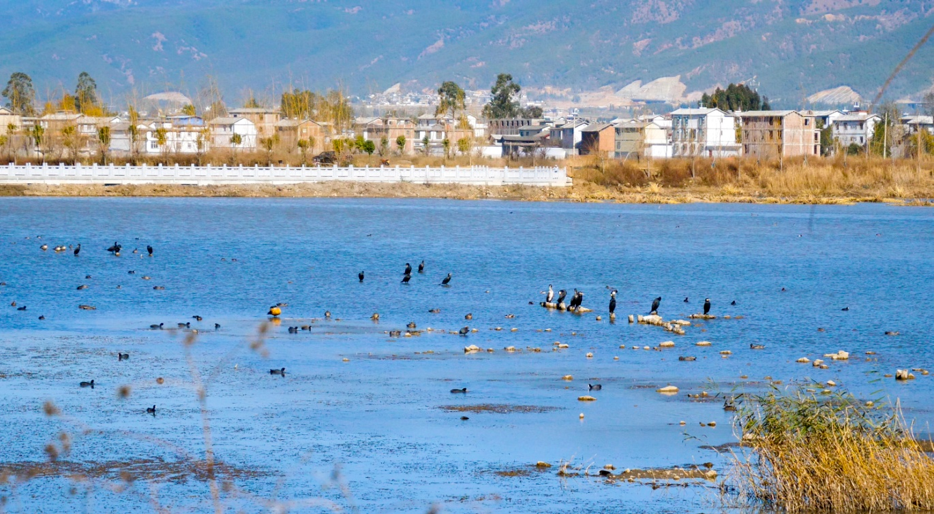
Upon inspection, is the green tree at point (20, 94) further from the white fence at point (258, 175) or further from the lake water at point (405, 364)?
the lake water at point (405, 364)

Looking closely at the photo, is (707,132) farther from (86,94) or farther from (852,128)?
(86,94)

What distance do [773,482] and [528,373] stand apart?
337 inches

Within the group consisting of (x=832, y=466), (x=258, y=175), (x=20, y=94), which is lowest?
(x=832, y=466)

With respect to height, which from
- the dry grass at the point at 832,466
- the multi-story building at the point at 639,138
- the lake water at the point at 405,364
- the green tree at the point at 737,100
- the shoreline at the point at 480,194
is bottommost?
the lake water at the point at 405,364

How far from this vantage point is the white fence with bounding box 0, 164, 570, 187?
286ft

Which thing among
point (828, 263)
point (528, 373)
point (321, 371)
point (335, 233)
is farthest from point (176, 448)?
point (335, 233)

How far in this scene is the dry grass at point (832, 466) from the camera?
13258 mm

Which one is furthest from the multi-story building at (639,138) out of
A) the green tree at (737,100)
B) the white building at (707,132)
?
the green tree at (737,100)

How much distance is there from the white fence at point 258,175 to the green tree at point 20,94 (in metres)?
64.2

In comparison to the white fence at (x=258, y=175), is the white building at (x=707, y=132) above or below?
above

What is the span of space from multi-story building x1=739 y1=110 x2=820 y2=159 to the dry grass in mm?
118550

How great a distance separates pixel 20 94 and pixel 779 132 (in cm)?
10638

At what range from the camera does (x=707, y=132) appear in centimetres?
14400

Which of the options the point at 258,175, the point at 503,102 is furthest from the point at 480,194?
the point at 503,102
